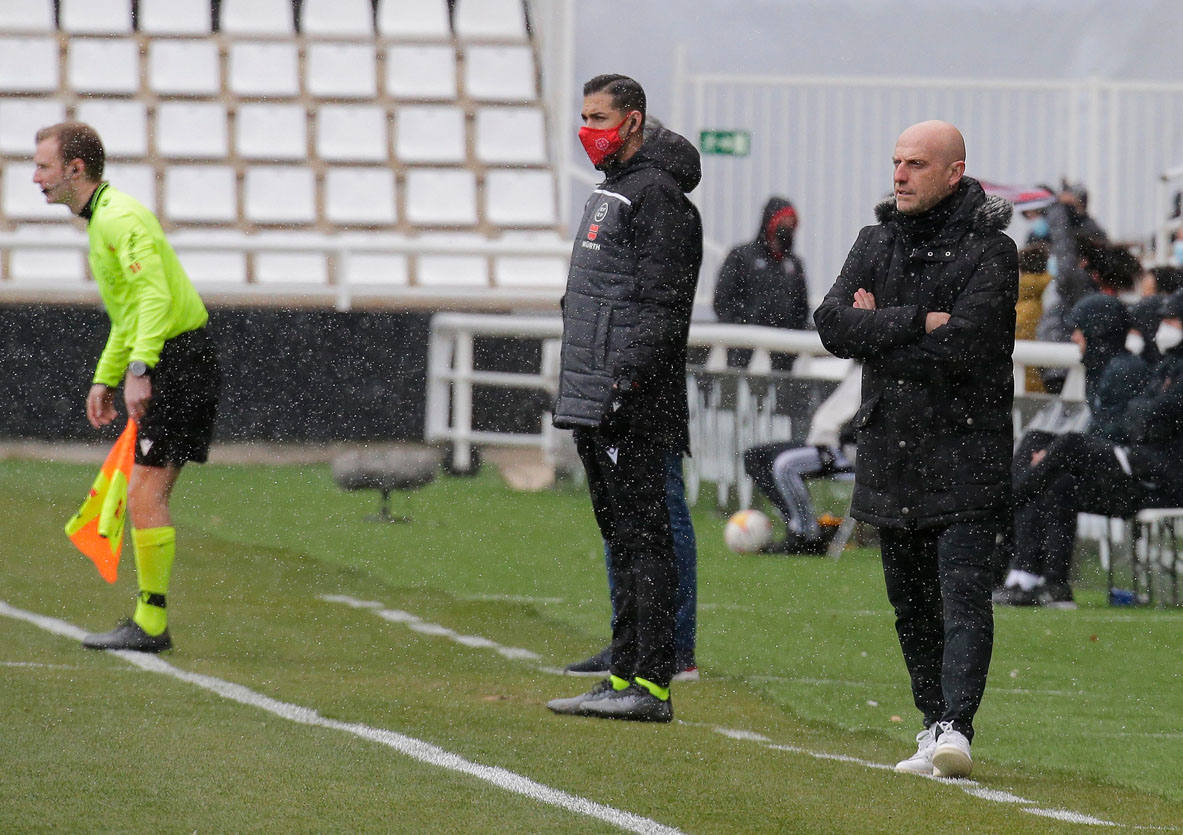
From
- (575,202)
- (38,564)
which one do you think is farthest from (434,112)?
(38,564)

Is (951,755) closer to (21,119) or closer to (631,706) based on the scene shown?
(631,706)

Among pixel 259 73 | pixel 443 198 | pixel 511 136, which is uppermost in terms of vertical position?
pixel 259 73

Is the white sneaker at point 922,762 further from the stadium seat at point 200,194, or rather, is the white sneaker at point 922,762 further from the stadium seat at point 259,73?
the stadium seat at point 259,73

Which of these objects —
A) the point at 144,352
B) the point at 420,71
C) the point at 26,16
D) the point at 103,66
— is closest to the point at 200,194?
the point at 103,66

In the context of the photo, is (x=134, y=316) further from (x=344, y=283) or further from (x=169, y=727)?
(x=344, y=283)

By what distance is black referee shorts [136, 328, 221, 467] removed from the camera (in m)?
7.28

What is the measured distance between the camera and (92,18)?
64.8 feet

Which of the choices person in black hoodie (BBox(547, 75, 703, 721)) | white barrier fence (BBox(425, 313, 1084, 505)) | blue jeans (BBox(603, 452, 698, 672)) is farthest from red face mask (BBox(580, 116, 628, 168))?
white barrier fence (BBox(425, 313, 1084, 505))

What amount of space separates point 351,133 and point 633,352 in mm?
14246

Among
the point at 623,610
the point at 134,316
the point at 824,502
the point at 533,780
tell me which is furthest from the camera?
the point at 824,502

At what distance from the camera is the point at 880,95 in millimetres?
16281

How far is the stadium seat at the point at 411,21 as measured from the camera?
19.8 meters

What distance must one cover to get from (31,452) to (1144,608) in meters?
10.1

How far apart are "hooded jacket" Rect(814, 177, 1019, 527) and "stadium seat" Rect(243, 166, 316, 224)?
14.5m
